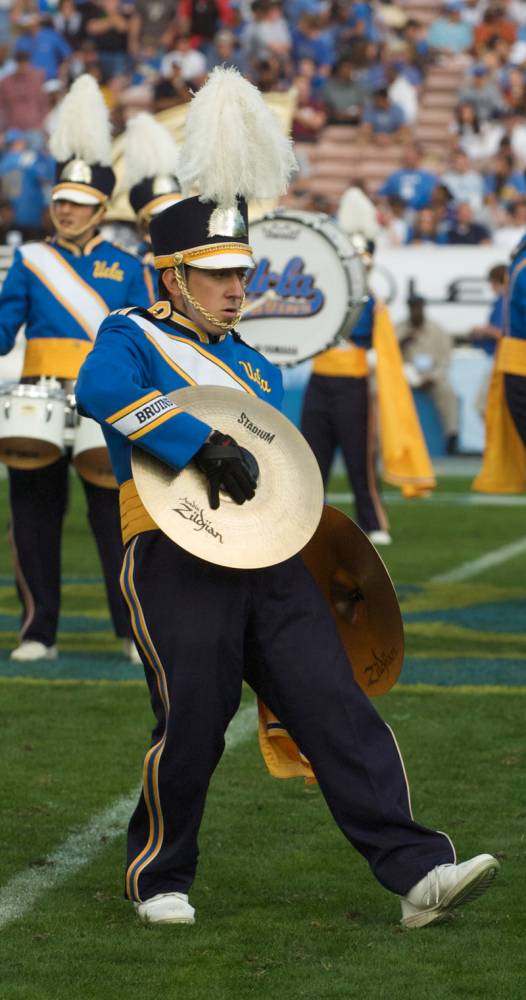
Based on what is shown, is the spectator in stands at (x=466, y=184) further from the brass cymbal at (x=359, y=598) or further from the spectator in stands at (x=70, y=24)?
the brass cymbal at (x=359, y=598)

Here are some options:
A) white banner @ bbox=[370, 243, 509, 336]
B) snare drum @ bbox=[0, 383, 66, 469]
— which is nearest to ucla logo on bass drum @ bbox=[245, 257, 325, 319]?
snare drum @ bbox=[0, 383, 66, 469]

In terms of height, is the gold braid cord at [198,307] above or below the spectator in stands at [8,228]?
above

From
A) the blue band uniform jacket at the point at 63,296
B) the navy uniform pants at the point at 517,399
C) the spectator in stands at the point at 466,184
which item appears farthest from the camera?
the spectator in stands at the point at 466,184

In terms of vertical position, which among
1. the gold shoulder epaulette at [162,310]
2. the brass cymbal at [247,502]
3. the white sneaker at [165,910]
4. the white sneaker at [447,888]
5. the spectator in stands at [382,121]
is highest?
the gold shoulder epaulette at [162,310]

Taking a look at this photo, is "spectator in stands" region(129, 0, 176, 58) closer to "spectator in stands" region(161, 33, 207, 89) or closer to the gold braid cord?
"spectator in stands" region(161, 33, 207, 89)

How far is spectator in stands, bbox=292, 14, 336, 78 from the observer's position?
22.4 metres

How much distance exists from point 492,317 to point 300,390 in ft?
7.10

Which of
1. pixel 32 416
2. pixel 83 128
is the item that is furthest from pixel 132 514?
pixel 83 128

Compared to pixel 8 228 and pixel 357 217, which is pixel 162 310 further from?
Answer: pixel 8 228

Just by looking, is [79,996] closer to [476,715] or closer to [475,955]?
[475,955]

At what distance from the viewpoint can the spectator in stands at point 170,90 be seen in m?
20.4

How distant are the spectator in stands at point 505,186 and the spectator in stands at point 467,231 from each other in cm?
44

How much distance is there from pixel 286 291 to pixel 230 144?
6.16 meters

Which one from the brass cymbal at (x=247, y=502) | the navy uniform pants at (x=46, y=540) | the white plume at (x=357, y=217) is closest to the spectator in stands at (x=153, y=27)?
the white plume at (x=357, y=217)
